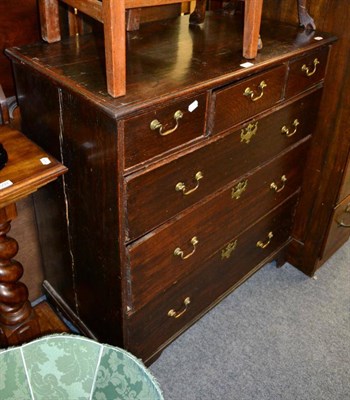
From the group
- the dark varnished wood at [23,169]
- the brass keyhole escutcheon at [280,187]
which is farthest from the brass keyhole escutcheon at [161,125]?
the brass keyhole escutcheon at [280,187]

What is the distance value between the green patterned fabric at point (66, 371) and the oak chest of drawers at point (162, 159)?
316mm

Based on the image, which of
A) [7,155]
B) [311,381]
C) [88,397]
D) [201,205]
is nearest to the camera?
[88,397]

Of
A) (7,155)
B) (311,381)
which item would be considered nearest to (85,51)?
(7,155)

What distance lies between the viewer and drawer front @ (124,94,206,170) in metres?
1.18

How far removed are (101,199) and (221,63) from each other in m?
0.56

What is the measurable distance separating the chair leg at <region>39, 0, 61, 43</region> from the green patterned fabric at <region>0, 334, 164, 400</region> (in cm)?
91

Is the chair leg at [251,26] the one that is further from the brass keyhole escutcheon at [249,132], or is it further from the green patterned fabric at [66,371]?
the green patterned fabric at [66,371]

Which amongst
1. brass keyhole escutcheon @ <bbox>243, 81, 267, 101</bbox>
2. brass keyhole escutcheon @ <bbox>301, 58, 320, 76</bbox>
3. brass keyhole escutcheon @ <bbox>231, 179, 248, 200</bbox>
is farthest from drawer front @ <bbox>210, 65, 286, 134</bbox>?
brass keyhole escutcheon @ <bbox>231, 179, 248, 200</bbox>

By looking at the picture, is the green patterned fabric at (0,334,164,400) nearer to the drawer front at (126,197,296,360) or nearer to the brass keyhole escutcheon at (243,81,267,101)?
the drawer front at (126,197,296,360)

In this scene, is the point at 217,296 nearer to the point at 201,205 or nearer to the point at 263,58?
the point at 201,205

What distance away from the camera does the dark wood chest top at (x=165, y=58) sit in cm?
121

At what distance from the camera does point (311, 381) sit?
1884 mm

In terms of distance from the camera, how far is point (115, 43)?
112 cm

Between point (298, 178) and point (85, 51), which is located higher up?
point (85, 51)
